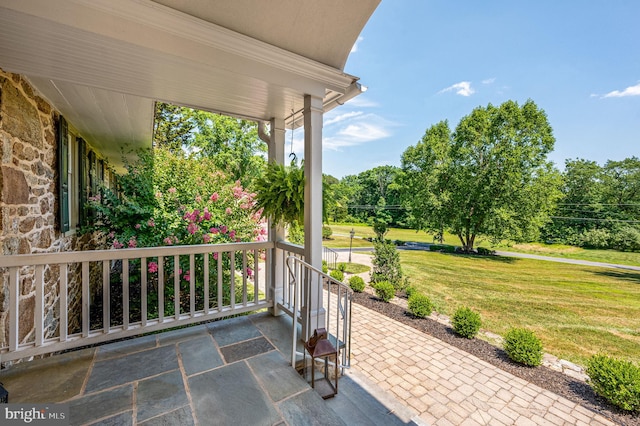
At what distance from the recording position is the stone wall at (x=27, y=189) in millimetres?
1868

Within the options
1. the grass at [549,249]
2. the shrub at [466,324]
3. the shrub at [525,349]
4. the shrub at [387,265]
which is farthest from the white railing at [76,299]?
the grass at [549,249]

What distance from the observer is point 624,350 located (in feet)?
16.1

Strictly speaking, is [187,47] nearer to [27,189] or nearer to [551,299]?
[27,189]

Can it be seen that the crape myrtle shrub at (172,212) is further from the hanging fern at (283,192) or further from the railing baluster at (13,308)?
the railing baluster at (13,308)

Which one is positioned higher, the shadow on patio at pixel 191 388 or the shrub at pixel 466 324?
the shadow on patio at pixel 191 388

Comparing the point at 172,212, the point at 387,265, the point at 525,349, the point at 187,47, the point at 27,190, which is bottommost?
the point at 525,349

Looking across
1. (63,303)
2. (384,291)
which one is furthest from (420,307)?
(63,303)

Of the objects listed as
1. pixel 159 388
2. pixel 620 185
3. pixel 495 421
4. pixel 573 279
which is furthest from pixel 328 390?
pixel 620 185

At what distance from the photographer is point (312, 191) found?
2250 millimetres

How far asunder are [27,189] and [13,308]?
3.30 feet

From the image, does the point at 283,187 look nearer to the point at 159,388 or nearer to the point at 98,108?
the point at 159,388

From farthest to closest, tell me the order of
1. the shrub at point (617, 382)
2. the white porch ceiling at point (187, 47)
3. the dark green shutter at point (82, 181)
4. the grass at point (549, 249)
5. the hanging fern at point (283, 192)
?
the grass at point (549, 249) → the dark green shutter at point (82, 181) → the shrub at point (617, 382) → the hanging fern at point (283, 192) → the white porch ceiling at point (187, 47)

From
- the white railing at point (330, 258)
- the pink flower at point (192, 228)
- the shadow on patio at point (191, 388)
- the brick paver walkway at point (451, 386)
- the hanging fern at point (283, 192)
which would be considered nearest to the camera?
the shadow on patio at point (191, 388)

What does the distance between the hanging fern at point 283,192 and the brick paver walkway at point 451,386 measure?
8.01 feet
